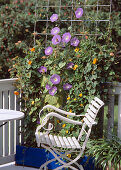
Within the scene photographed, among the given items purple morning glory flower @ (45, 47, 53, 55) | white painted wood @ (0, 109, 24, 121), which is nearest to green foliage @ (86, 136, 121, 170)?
white painted wood @ (0, 109, 24, 121)

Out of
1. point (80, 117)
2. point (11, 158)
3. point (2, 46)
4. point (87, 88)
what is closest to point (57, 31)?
point (87, 88)

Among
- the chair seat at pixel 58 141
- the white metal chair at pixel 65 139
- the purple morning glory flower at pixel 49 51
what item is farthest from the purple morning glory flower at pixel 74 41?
the chair seat at pixel 58 141

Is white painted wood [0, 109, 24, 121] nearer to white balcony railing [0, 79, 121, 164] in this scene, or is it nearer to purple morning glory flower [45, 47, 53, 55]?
white balcony railing [0, 79, 121, 164]

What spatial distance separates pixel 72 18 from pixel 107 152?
2.32 m

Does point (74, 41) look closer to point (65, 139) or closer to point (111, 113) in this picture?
point (111, 113)

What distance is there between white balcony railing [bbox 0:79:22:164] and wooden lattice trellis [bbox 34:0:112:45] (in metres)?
0.87

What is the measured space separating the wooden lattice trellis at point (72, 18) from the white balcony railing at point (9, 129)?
0.87 m

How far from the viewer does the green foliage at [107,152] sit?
348 centimetres

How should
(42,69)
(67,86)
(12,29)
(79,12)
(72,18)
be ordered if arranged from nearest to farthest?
(67,86) < (42,69) < (79,12) < (72,18) < (12,29)

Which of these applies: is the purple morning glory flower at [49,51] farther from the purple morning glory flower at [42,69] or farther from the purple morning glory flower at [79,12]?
the purple morning glory flower at [79,12]

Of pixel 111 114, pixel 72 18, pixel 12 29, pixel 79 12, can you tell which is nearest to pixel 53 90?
pixel 111 114

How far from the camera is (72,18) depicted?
5094mm

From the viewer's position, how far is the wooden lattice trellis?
446 cm

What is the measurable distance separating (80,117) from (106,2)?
15.5ft
